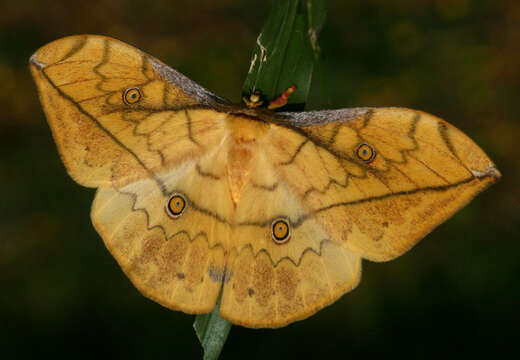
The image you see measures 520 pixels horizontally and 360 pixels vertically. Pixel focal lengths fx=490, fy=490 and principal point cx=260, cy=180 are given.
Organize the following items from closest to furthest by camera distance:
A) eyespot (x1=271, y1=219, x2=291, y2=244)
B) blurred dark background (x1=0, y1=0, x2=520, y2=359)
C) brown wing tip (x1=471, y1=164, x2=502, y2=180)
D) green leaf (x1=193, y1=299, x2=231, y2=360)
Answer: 1. brown wing tip (x1=471, y1=164, x2=502, y2=180)
2. eyespot (x1=271, y1=219, x2=291, y2=244)
3. green leaf (x1=193, y1=299, x2=231, y2=360)
4. blurred dark background (x1=0, y1=0, x2=520, y2=359)

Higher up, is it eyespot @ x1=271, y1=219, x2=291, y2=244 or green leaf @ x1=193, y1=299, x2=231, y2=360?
eyespot @ x1=271, y1=219, x2=291, y2=244

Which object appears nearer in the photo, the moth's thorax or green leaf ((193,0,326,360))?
the moth's thorax


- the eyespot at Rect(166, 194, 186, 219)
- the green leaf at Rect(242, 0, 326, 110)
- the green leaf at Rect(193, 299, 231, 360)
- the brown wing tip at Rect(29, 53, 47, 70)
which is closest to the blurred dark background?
the green leaf at Rect(242, 0, 326, 110)

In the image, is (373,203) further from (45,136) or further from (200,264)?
(45,136)

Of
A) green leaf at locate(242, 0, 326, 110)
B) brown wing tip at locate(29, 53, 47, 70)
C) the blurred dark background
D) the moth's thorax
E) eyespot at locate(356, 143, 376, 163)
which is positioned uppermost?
green leaf at locate(242, 0, 326, 110)

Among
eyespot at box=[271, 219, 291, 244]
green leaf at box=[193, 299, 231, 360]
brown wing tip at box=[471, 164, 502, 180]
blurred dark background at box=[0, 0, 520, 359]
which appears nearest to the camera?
brown wing tip at box=[471, 164, 502, 180]

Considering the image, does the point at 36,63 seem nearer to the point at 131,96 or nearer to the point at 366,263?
the point at 131,96

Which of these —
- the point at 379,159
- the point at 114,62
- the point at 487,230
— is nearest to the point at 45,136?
the point at 114,62

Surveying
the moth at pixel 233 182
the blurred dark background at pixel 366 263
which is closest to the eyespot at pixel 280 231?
the moth at pixel 233 182

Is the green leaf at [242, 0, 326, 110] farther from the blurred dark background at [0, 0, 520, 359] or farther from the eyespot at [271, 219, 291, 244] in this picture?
the blurred dark background at [0, 0, 520, 359]
